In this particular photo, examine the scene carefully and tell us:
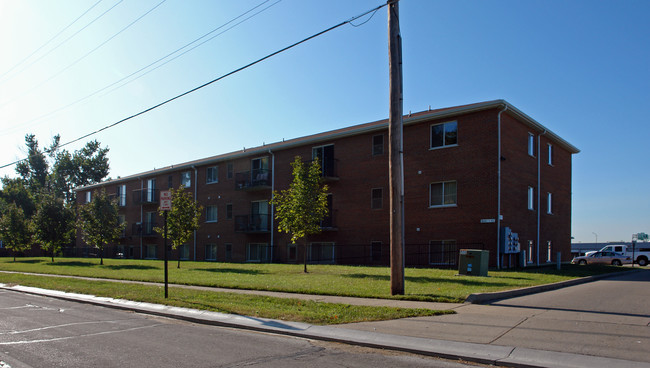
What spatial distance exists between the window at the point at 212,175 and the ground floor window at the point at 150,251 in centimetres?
1017

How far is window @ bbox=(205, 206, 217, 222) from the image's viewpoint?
1513 inches

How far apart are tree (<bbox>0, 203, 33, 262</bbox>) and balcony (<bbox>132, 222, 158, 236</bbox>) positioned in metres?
8.43

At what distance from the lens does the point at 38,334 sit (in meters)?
8.48

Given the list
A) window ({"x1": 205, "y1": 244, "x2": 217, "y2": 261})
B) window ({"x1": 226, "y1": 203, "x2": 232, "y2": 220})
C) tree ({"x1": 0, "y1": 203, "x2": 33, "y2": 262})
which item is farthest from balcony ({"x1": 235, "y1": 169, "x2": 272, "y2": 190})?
tree ({"x1": 0, "y1": 203, "x2": 33, "y2": 262})

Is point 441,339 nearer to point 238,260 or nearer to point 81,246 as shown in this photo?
point 238,260

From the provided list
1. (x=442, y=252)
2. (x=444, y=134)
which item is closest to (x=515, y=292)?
(x=442, y=252)

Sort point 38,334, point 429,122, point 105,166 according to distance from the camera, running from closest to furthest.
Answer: point 38,334 < point 429,122 < point 105,166

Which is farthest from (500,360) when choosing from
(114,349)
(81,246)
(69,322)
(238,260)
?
(81,246)

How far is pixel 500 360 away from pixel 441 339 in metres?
1.26

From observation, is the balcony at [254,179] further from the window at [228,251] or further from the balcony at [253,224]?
the window at [228,251]

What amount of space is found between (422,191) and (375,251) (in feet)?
15.1

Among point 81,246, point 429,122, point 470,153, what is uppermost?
point 429,122

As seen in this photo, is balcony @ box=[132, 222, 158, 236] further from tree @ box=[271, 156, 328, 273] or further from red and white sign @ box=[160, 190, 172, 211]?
red and white sign @ box=[160, 190, 172, 211]

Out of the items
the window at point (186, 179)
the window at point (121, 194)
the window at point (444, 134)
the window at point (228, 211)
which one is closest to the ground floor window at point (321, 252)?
the window at point (228, 211)
